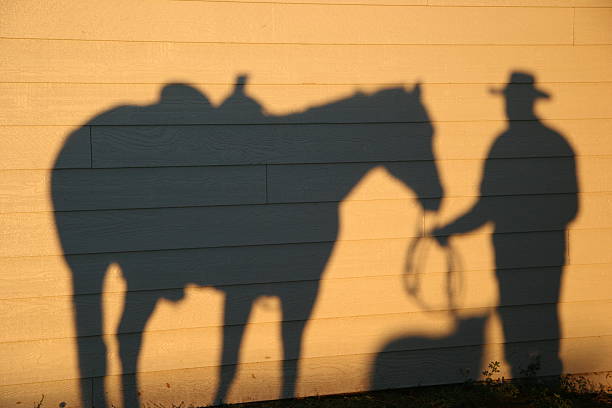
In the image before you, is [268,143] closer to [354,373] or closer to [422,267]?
[422,267]

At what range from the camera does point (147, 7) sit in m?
3.34

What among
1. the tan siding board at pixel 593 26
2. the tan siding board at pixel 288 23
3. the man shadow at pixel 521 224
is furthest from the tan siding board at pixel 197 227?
the tan siding board at pixel 593 26

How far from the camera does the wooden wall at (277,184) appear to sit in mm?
3305

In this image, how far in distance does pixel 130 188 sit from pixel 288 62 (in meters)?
1.14

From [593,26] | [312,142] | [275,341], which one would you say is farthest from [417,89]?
[275,341]

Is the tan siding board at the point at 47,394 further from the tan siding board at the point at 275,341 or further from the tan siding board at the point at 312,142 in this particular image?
the tan siding board at the point at 312,142

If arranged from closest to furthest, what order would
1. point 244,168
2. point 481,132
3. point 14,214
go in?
point 14,214 < point 244,168 < point 481,132

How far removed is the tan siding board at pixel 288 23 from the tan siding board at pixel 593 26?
2.6 inches

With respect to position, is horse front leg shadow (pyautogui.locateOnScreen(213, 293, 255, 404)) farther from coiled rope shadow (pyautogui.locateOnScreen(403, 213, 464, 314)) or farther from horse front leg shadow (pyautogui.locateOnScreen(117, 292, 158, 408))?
coiled rope shadow (pyautogui.locateOnScreen(403, 213, 464, 314))

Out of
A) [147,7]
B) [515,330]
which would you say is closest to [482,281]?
[515,330]

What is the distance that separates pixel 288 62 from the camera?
11.5 feet

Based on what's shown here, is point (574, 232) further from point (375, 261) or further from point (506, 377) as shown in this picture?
point (375, 261)

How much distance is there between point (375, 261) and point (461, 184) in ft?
2.33

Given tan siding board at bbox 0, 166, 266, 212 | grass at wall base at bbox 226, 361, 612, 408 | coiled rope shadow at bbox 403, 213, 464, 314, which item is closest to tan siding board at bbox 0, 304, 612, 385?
coiled rope shadow at bbox 403, 213, 464, 314
